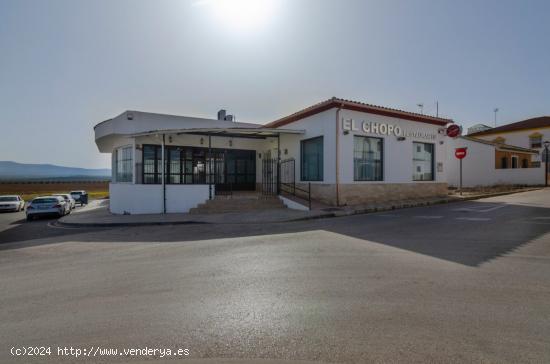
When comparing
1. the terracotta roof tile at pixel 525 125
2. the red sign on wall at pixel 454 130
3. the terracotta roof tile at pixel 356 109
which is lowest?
the red sign on wall at pixel 454 130

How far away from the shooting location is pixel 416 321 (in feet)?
11.1

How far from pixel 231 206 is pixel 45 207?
1160 cm

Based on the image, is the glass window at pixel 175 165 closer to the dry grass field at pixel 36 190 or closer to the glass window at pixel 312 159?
the glass window at pixel 312 159

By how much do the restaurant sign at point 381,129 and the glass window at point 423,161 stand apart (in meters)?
0.57

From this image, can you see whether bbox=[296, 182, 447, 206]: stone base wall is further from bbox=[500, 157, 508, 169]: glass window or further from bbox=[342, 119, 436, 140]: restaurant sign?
bbox=[500, 157, 508, 169]: glass window

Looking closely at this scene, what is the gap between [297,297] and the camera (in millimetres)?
4164

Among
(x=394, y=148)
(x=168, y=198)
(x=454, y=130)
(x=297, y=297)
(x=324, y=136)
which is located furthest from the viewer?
A: (x=454, y=130)

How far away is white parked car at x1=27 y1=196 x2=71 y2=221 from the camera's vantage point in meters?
17.4

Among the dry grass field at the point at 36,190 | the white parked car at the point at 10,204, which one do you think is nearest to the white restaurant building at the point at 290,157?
the white parked car at the point at 10,204

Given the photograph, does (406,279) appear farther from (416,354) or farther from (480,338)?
(416,354)

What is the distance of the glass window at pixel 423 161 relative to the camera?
56.7 feet

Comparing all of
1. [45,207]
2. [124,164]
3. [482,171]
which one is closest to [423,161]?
[482,171]

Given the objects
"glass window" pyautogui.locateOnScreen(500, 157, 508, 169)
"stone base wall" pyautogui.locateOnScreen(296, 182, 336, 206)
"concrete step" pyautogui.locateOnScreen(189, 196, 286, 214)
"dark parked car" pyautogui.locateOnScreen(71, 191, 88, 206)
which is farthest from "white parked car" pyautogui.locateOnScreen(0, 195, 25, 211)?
"glass window" pyautogui.locateOnScreen(500, 157, 508, 169)

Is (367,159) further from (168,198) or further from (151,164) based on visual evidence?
Result: (151,164)
